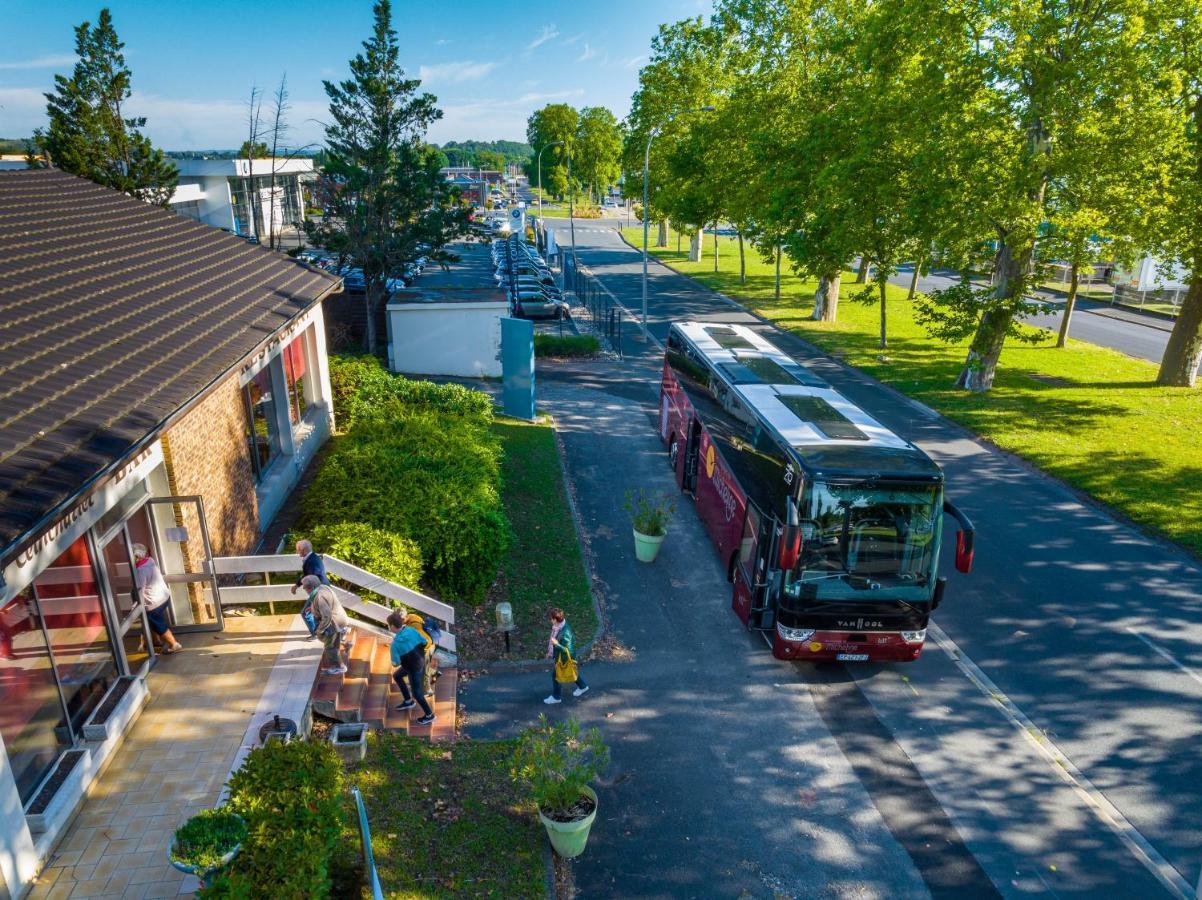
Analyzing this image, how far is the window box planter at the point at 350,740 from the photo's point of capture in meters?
8.67

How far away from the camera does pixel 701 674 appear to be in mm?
11203

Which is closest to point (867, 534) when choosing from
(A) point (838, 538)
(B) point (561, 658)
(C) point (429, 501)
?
(A) point (838, 538)

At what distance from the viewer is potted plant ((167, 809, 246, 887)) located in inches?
226

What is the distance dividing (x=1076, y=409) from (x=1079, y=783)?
16.9 meters

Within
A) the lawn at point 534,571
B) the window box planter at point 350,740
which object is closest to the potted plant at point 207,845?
the window box planter at point 350,740

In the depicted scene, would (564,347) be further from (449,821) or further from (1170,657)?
(449,821)

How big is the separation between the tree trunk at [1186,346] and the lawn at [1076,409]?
19.8 inches

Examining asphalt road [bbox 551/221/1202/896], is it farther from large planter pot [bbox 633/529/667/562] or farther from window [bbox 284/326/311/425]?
window [bbox 284/326/311/425]

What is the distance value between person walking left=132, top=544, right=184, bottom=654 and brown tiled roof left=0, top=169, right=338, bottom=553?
210 centimetres

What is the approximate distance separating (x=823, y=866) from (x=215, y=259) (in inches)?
550

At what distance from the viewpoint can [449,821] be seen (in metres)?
8.09

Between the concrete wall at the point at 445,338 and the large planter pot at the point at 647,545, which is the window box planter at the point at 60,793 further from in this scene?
the concrete wall at the point at 445,338

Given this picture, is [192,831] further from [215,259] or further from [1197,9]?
[1197,9]

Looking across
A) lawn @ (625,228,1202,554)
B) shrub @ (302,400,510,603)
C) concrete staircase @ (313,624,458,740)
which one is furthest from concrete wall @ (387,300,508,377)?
concrete staircase @ (313,624,458,740)
